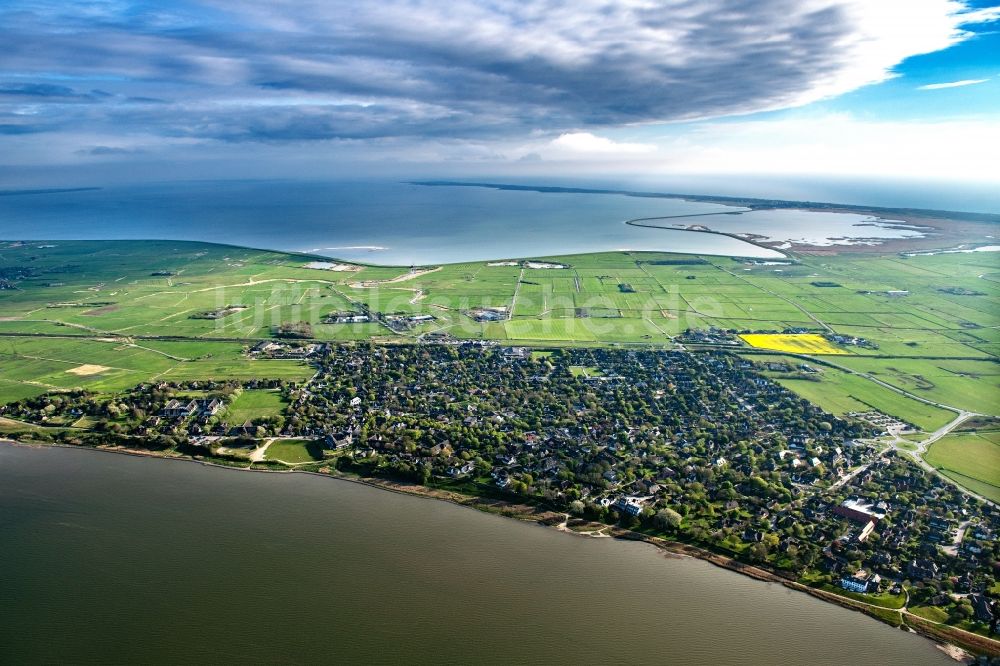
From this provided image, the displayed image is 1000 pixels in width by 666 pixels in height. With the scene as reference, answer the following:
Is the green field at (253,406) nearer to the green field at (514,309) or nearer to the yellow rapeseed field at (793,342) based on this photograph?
the green field at (514,309)

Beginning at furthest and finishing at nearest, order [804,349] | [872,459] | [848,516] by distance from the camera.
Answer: [804,349], [872,459], [848,516]

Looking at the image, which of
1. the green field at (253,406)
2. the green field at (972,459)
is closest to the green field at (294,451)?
the green field at (253,406)

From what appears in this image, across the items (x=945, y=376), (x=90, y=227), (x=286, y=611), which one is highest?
(x=90, y=227)

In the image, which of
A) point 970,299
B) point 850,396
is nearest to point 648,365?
point 850,396

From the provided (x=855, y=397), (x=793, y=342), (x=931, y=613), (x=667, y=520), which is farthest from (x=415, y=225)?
(x=931, y=613)

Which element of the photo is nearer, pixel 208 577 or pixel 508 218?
pixel 208 577

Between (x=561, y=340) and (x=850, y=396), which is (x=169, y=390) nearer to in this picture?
(x=561, y=340)

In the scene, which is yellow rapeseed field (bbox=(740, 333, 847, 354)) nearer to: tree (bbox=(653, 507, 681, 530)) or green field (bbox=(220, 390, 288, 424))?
tree (bbox=(653, 507, 681, 530))

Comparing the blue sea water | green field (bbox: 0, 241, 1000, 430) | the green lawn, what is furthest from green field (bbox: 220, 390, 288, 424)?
the blue sea water
